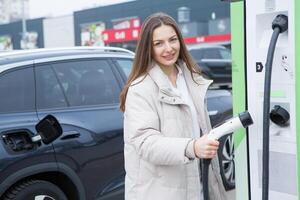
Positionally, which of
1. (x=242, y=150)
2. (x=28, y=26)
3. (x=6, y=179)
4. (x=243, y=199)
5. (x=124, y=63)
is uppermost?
(x=28, y=26)

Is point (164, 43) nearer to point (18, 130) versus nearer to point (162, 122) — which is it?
point (162, 122)

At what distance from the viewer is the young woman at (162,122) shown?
2102mm

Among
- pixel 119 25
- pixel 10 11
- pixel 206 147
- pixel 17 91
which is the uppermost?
pixel 10 11

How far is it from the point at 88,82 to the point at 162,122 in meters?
2.32

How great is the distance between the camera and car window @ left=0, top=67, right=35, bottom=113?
377 cm

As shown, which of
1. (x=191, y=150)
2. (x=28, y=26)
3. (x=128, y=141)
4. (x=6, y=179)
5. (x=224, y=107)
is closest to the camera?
(x=191, y=150)

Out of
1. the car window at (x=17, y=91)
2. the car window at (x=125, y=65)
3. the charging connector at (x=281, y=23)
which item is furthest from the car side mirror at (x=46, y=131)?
the charging connector at (x=281, y=23)

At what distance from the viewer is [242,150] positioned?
6.63 ft

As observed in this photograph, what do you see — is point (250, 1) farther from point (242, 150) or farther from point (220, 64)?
point (220, 64)

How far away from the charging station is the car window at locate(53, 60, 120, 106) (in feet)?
7.82

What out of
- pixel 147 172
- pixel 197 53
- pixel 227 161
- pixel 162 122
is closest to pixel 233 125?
pixel 162 122

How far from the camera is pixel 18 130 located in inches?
145

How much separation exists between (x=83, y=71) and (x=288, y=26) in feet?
9.15

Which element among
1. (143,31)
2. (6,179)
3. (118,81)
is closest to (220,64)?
(118,81)
